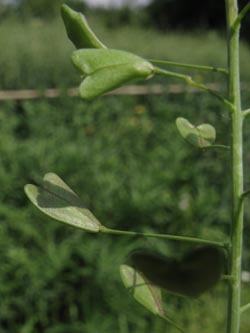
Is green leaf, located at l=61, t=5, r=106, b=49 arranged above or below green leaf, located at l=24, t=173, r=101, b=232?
above

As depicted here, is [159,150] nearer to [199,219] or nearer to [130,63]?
[199,219]

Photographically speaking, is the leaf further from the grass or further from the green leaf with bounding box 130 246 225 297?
the grass

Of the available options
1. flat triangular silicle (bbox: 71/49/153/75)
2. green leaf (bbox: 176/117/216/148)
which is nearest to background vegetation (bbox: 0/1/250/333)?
green leaf (bbox: 176/117/216/148)

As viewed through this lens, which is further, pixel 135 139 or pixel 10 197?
pixel 135 139

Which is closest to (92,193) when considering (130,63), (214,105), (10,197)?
(10,197)

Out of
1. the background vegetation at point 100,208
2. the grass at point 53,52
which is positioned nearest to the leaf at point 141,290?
the background vegetation at point 100,208

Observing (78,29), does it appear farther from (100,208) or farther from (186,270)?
(100,208)

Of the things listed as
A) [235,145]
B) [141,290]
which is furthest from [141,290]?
[235,145]
